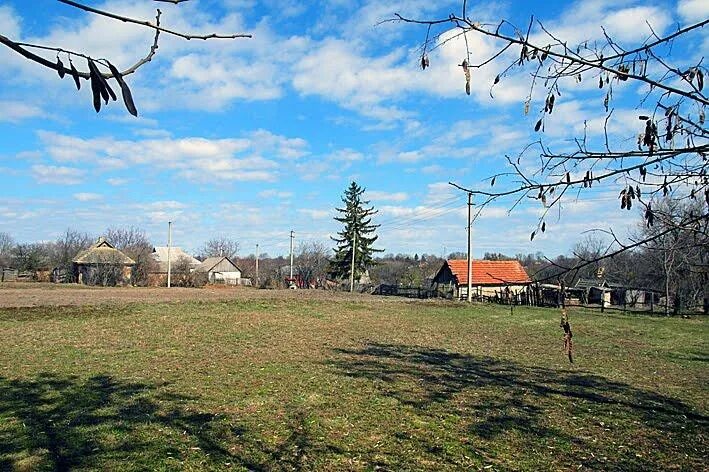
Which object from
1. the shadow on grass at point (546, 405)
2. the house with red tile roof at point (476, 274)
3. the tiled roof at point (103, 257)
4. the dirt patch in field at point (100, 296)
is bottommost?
the shadow on grass at point (546, 405)

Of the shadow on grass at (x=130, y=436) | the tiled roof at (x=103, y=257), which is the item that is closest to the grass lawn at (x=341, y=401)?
the shadow on grass at (x=130, y=436)

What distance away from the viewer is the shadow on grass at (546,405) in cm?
610

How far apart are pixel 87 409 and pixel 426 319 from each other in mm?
17316

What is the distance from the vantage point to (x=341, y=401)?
781 centimetres

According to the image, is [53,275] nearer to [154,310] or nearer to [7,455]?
[154,310]

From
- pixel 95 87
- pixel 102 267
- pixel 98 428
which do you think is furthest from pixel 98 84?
pixel 102 267

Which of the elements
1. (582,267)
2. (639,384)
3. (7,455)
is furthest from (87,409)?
(639,384)

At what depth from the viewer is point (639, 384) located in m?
9.76

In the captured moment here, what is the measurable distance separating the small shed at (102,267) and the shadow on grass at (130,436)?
45.2 meters

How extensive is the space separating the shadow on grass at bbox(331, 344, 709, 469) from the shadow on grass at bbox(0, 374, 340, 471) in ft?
7.47

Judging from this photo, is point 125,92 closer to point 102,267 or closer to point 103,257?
point 102,267

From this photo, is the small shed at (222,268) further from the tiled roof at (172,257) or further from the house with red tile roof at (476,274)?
the house with red tile roof at (476,274)

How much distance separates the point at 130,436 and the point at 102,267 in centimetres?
4834

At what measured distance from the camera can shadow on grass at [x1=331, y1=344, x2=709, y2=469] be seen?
20.0 feet
